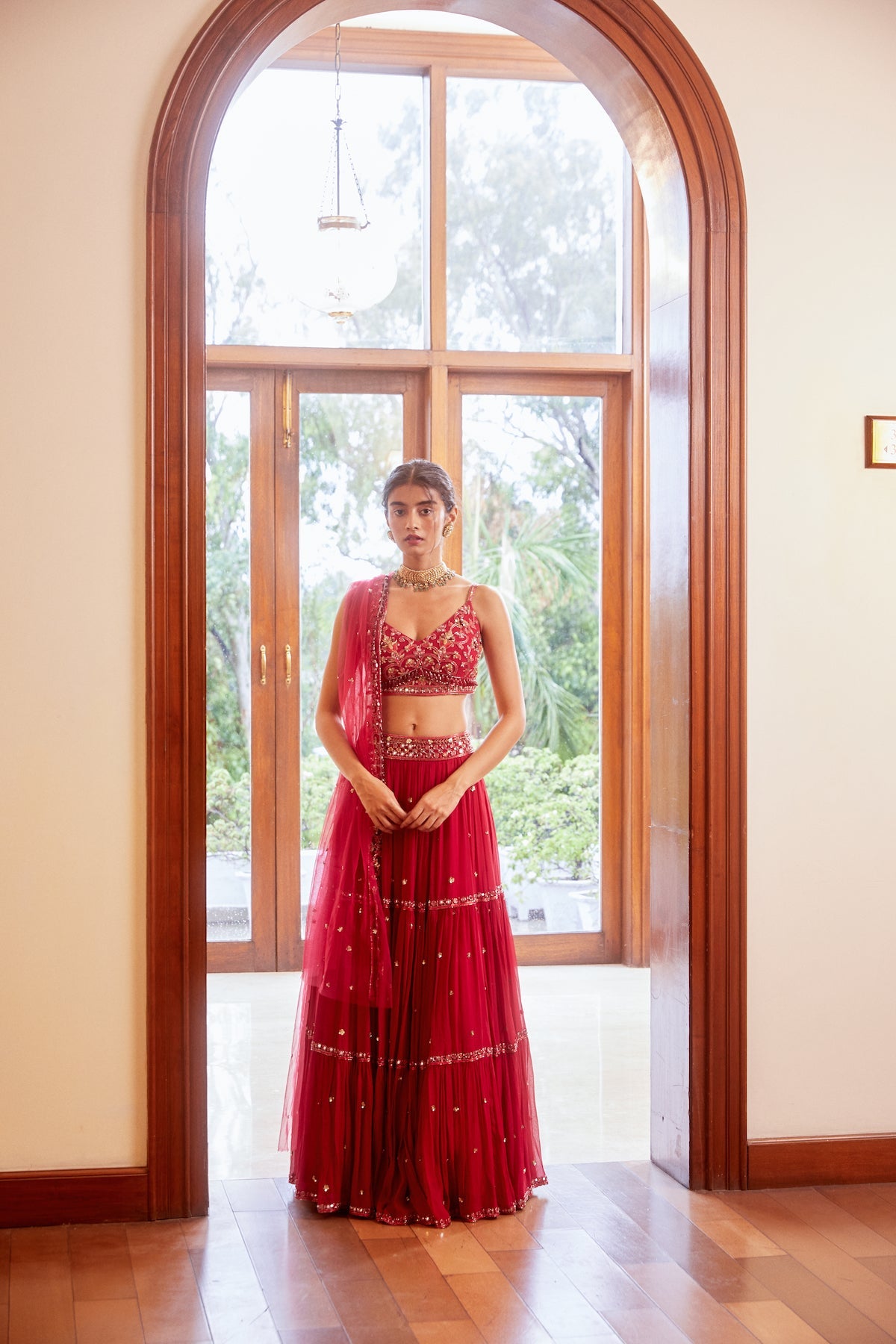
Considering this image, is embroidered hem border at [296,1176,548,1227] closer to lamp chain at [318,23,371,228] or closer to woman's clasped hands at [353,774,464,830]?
woman's clasped hands at [353,774,464,830]

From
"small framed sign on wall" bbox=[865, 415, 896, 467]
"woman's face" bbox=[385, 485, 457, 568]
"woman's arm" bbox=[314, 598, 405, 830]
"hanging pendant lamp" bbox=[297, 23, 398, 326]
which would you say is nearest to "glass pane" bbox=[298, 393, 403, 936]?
"hanging pendant lamp" bbox=[297, 23, 398, 326]

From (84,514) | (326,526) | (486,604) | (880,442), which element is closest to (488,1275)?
(486,604)

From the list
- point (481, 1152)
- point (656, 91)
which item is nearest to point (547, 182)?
point (656, 91)

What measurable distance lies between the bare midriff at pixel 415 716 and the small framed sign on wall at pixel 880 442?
3.84ft

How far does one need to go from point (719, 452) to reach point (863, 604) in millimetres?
506

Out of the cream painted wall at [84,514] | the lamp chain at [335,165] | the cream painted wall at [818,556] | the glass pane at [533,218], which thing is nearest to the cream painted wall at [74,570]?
the cream painted wall at [84,514]

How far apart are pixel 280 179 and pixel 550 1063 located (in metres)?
3.35

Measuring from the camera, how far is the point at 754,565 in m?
3.15

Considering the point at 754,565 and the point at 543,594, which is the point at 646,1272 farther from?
the point at 543,594

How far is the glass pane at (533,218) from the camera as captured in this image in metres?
5.20

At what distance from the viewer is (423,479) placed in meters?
3.00

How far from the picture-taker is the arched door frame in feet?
9.57

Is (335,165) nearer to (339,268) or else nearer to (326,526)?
(339,268)

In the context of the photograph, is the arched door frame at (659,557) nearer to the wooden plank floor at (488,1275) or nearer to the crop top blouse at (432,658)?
the wooden plank floor at (488,1275)
